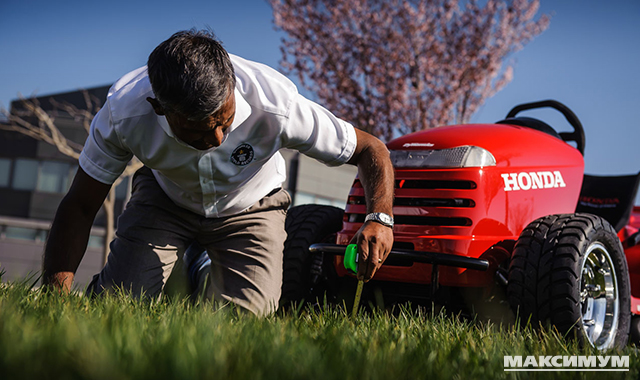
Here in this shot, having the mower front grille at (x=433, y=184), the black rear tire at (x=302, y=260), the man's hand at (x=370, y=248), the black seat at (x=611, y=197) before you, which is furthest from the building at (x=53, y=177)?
the man's hand at (x=370, y=248)

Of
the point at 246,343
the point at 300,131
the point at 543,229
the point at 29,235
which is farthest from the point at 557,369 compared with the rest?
the point at 29,235

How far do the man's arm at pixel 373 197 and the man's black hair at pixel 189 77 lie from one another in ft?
3.03

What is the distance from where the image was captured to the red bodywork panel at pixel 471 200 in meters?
3.37

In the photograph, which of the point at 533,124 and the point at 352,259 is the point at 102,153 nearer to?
the point at 352,259

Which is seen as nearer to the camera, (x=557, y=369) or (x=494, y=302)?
(x=557, y=369)

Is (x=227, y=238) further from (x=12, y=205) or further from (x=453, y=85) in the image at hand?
(x=12, y=205)

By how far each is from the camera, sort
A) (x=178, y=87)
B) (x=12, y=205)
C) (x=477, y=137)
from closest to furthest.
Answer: (x=178, y=87) < (x=477, y=137) < (x=12, y=205)

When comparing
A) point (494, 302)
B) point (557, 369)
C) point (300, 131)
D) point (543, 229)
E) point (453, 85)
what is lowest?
point (494, 302)

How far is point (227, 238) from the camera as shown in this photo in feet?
12.2

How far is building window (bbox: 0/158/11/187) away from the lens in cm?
2850

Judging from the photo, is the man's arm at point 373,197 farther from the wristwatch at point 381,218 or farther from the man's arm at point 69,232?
the man's arm at point 69,232

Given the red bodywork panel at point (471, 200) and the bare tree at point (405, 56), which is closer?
the red bodywork panel at point (471, 200)

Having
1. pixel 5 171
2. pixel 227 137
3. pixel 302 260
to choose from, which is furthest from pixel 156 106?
pixel 5 171

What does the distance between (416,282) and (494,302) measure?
19.8 inches
